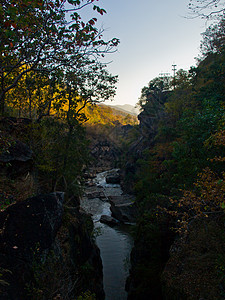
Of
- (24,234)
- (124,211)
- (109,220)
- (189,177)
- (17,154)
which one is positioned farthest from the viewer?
(124,211)

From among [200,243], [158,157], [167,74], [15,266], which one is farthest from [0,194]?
[167,74]

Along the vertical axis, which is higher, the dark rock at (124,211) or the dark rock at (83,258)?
the dark rock at (83,258)

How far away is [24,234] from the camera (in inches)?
272

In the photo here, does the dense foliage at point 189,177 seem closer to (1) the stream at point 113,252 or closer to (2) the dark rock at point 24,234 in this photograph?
(1) the stream at point 113,252

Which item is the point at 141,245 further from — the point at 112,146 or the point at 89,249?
the point at 112,146

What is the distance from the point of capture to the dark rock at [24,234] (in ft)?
19.4

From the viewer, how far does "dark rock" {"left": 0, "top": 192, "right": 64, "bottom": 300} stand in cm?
593

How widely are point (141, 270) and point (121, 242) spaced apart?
8174mm

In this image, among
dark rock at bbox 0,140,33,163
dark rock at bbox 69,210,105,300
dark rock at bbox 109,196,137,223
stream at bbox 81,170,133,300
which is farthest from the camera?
dark rock at bbox 109,196,137,223

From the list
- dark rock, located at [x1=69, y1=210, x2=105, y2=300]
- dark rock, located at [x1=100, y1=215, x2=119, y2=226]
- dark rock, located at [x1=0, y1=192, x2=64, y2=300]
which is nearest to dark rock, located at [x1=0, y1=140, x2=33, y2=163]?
dark rock, located at [x1=0, y1=192, x2=64, y2=300]

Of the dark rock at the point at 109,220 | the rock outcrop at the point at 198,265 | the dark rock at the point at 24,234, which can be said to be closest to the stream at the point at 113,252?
the dark rock at the point at 109,220

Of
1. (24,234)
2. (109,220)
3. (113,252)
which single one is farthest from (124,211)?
(24,234)

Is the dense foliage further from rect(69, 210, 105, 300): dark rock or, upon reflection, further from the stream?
rect(69, 210, 105, 300): dark rock

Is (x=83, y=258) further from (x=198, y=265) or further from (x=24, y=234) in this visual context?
(x=198, y=265)
